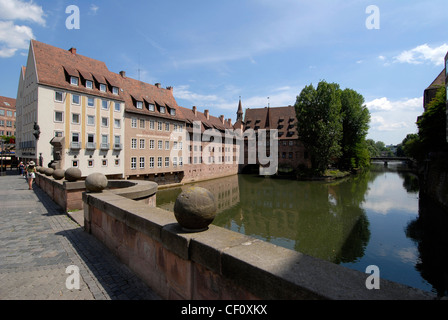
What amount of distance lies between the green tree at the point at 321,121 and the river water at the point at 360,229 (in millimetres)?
17345

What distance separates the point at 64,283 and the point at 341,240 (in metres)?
13.7

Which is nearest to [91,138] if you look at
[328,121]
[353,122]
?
[328,121]

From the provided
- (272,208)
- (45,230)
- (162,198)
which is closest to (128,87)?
(162,198)

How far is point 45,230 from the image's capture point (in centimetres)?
673

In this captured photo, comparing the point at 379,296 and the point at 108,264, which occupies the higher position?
the point at 379,296

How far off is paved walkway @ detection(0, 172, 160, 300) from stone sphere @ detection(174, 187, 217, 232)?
1.25m

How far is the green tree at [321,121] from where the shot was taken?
143 ft

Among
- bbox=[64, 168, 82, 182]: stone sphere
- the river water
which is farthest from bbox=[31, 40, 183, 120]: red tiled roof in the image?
bbox=[64, 168, 82, 182]: stone sphere

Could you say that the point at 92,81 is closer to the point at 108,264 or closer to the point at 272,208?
the point at 272,208

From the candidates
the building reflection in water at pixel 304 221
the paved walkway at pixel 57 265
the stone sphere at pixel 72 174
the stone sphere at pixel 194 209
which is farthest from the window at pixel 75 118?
the stone sphere at pixel 194 209

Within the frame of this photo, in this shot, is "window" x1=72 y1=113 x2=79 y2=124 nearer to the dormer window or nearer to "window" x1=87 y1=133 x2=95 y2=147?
"window" x1=87 y1=133 x2=95 y2=147

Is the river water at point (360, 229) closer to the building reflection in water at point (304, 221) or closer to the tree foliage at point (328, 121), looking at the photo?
the building reflection in water at point (304, 221)

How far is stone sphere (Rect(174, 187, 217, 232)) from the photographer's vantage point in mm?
3066

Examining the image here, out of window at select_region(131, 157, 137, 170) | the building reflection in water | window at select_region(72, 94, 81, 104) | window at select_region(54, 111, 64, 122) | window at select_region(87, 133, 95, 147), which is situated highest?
window at select_region(72, 94, 81, 104)
